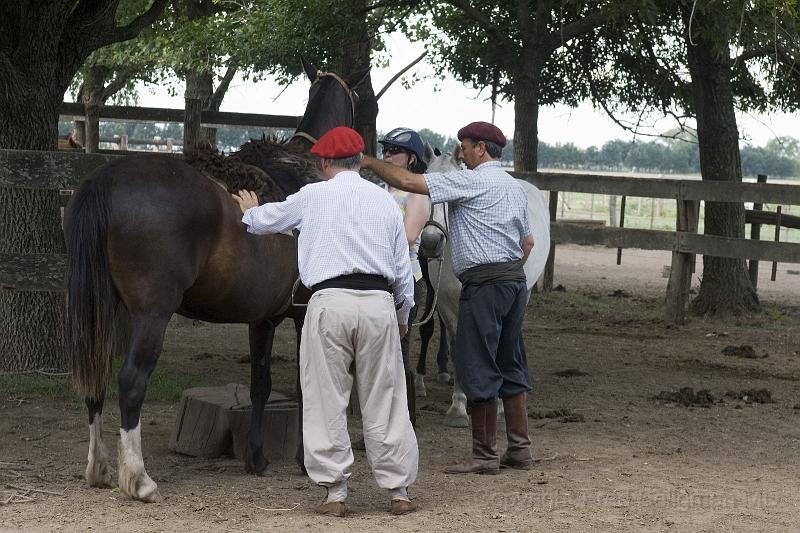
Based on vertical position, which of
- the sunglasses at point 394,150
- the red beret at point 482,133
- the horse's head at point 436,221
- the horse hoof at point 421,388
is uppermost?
the red beret at point 482,133

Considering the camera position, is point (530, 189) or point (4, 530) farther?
point (530, 189)

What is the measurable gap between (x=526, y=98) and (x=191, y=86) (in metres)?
10.7

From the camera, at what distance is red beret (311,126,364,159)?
4.77m

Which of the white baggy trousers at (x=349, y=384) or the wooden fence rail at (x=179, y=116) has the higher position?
the wooden fence rail at (x=179, y=116)

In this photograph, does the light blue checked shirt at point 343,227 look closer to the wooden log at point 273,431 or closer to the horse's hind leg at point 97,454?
the horse's hind leg at point 97,454

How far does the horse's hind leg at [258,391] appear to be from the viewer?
5.61 meters

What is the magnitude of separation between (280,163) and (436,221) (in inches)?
56.8

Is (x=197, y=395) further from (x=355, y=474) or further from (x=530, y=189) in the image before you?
(x=530, y=189)

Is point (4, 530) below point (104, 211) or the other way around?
below

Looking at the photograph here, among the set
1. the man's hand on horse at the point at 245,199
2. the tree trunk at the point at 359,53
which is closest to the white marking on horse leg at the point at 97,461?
the man's hand on horse at the point at 245,199

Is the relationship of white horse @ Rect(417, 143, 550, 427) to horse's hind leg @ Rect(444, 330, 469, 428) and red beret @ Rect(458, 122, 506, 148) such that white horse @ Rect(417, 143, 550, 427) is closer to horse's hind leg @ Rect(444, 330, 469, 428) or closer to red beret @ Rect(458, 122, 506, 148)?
horse's hind leg @ Rect(444, 330, 469, 428)

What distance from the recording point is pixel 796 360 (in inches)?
390

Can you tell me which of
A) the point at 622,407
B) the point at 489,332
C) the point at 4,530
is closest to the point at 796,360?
the point at 622,407

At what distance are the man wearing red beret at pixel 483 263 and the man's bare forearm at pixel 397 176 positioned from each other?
22 millimetres
